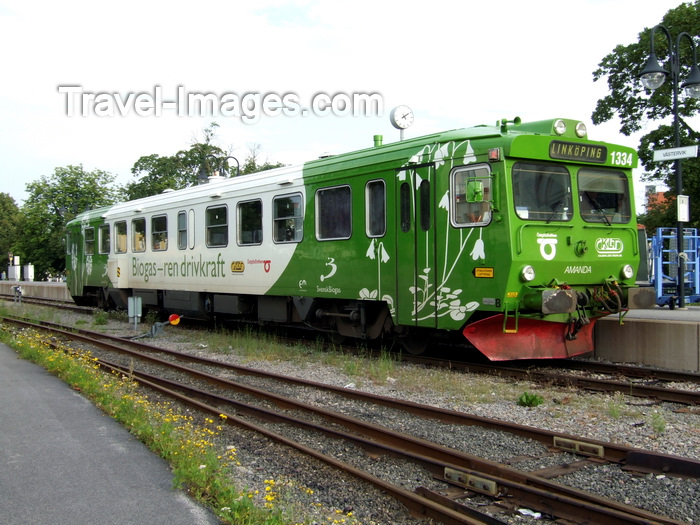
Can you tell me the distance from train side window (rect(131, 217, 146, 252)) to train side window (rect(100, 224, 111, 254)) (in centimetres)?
181

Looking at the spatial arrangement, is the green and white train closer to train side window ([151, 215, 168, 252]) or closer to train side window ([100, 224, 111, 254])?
train side window ([151, 215, 168, 252])

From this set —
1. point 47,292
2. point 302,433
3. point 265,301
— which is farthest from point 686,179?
point 47,292

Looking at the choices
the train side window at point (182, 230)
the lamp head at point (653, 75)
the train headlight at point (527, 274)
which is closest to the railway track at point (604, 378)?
the train headlight at point (527, 274)

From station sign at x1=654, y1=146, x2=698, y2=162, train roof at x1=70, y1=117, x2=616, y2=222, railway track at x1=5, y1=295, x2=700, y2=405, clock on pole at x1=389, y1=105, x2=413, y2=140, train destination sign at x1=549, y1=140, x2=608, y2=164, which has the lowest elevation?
railway track at x1=5, y1=295, x2=700, y2=405

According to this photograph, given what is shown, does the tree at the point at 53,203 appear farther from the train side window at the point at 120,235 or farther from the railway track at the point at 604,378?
the railway track at the point at 604,378

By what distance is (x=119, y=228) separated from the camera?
62.1 feet

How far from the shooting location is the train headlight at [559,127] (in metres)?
9.16

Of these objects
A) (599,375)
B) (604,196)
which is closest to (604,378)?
(599,375)

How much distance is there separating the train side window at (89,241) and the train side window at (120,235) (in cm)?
204

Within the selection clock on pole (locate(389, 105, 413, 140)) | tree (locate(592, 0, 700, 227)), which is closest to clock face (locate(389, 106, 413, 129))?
clock on pole (locate(389, 105, 413, 140))

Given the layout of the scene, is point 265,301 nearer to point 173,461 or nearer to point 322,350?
point 322,350

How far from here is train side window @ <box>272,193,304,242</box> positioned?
39.6ft

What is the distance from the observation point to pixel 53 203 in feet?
151

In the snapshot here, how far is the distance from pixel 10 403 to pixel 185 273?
25.3ft
